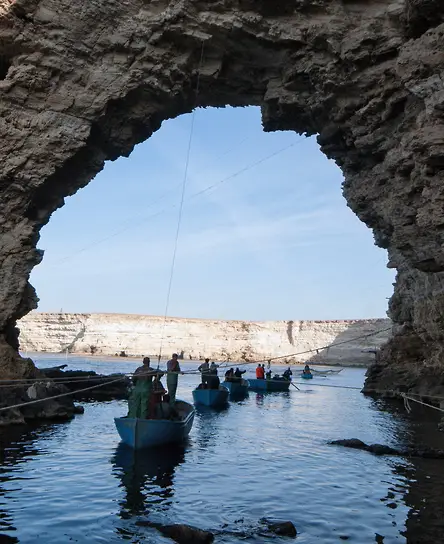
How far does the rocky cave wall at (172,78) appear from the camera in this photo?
19766mm

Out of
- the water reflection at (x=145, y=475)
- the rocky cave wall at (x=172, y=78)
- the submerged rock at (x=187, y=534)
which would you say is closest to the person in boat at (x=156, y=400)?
the water reflection at (x=145, y=475)

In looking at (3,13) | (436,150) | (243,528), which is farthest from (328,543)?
(3,13)

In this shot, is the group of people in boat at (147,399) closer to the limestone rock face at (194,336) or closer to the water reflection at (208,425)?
the water reflection at (208,425)

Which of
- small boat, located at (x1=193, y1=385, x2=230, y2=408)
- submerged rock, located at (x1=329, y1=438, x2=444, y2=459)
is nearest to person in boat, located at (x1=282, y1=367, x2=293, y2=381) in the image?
small boat, located at (x1=193, y1=385, x2=230, y2=408)

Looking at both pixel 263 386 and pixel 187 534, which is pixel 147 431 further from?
pixel 263 386

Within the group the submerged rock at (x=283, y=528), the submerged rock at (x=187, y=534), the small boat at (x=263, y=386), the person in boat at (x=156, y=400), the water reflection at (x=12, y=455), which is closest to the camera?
the submerged rock at (x=187, y=534)

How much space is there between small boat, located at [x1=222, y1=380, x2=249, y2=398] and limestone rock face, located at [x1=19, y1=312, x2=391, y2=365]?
7925 cm

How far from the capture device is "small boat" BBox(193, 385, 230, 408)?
1027 inches

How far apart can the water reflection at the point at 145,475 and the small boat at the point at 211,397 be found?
10942 millimetres

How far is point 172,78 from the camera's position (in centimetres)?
2170

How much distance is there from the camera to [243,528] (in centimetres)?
838

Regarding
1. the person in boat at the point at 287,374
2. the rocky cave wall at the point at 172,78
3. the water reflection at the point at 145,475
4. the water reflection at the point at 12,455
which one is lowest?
the water reflection at the point at 12,455

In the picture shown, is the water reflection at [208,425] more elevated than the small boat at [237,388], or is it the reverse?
the small boat at [237,388]

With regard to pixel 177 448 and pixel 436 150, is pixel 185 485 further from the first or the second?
pixel 436 150
